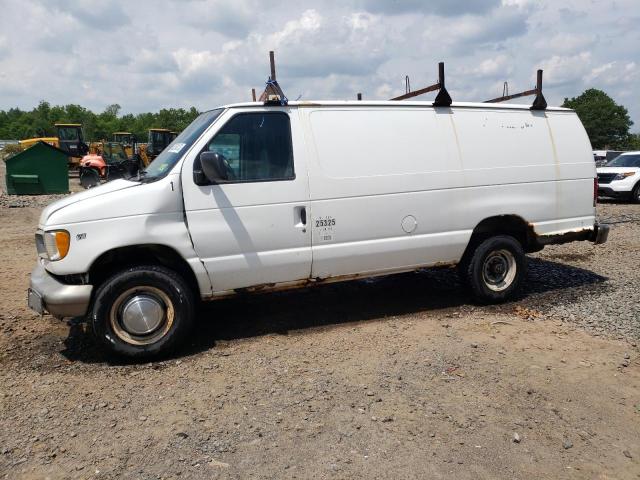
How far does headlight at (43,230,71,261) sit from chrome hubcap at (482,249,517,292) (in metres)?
4.35

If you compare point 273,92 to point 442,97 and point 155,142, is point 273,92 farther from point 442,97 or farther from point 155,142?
point 155,142

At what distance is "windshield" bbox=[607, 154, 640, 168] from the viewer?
1686cm

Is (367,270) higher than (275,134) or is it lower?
lower

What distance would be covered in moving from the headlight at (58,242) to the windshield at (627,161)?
1745 cm

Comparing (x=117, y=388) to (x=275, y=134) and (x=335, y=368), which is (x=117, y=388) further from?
(x=275, y=134)

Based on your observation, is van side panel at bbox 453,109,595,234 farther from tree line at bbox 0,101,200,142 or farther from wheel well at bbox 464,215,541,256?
tree line at bbox 0,101,200,142

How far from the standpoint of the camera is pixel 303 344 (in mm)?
4996

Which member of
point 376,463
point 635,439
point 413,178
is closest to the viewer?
point 376,463

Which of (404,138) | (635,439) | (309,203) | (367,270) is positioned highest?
(404,138)

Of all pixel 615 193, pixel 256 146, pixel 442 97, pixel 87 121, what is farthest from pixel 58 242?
pixel 87 121

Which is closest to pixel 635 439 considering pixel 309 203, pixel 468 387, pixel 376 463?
pixel 468 387

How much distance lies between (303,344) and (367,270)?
1.03m

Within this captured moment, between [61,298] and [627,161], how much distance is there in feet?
58.8

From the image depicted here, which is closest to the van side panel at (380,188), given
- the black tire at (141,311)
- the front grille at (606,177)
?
the black tire at (141,311)
